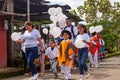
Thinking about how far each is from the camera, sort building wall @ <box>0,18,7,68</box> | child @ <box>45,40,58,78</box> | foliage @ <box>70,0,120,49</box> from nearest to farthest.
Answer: child @ <box>45,40,58,78</box>, building wall @ <box>0,18,7,68</box>, foliage @ <box>70,0,120,49</box>

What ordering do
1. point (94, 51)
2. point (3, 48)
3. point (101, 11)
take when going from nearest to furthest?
point (94, 51), point (3, 48), point (101, 11)

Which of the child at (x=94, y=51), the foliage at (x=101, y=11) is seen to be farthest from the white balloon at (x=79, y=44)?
the foliage at (x=101, y=11)

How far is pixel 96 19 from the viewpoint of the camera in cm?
3083

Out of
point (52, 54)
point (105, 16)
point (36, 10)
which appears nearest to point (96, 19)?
point (105, 16)

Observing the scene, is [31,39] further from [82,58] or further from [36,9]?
[36,9]

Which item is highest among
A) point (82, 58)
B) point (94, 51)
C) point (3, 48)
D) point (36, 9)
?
point (36, 9)

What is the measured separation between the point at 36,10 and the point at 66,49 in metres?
11.4

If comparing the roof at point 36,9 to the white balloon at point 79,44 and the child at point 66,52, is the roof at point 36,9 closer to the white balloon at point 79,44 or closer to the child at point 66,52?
the child at point 66,52

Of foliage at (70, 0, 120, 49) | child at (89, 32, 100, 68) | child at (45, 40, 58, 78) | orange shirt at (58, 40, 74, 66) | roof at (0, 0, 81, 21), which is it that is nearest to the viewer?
orange shirt at (58, 40, 74, 66)

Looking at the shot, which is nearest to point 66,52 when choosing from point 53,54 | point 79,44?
point 79,44

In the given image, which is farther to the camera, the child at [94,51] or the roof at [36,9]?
the roof at [36,9]

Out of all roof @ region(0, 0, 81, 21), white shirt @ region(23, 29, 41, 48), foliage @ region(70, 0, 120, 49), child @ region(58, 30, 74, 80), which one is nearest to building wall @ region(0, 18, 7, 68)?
roof @ region(0, 0, 81, 21)

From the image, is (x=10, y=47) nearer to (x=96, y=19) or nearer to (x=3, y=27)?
(x=3, y=27)

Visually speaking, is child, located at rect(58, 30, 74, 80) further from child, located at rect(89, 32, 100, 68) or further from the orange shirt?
child, located at rect(89, 32, 100, 68)
